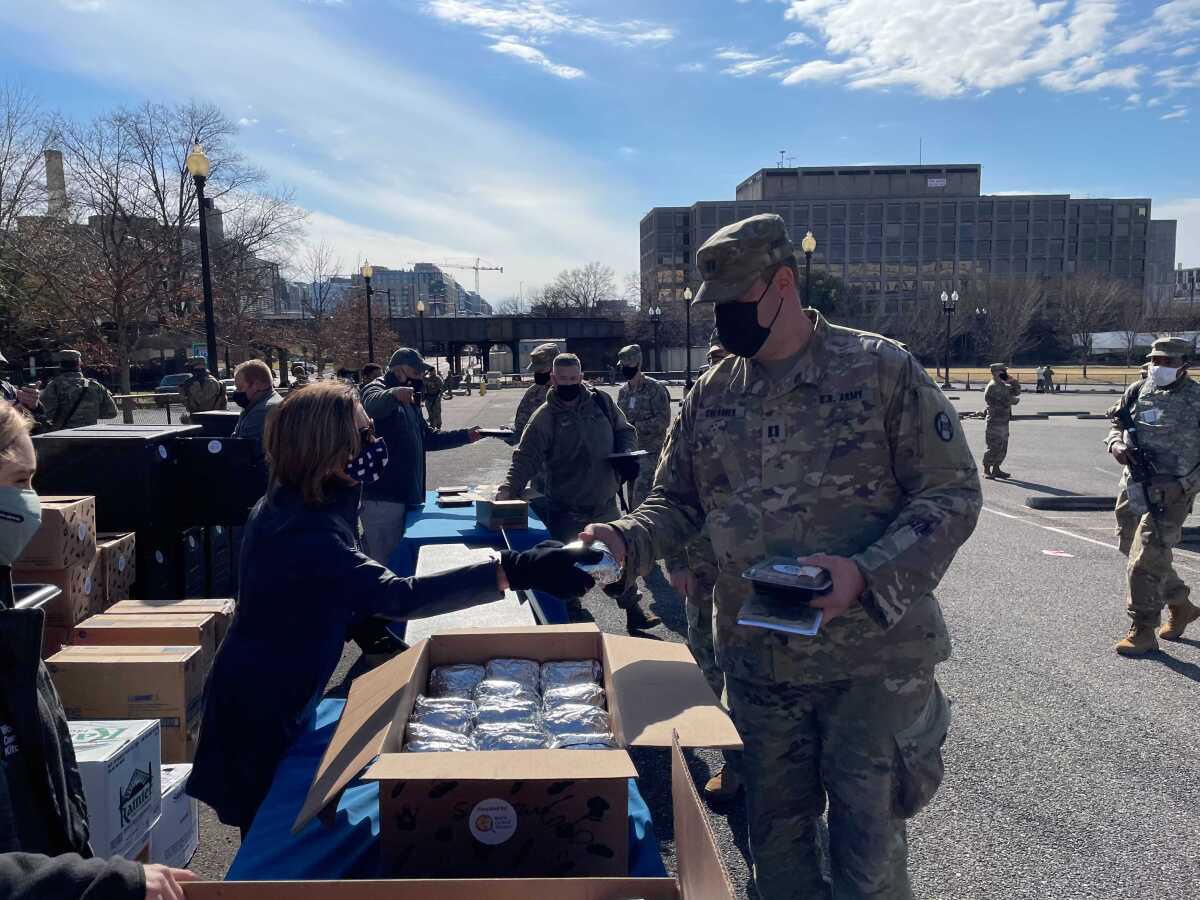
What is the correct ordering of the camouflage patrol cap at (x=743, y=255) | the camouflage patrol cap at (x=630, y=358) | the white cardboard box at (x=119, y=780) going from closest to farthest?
the camouflage patrol cap at (x=743, y=255) < the white cardboard box at (x=119, y=780) < the camouflage patrol cap at (x=630, y=358)

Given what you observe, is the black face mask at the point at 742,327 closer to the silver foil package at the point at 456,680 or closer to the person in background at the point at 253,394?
the silver foil package at the point at 456,680

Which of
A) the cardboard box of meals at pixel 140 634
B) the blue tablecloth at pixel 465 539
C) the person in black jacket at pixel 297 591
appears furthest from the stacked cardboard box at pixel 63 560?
the person in black jacket at pixel 297 591

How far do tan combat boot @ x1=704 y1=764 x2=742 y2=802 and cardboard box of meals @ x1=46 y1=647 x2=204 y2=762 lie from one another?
2610mm

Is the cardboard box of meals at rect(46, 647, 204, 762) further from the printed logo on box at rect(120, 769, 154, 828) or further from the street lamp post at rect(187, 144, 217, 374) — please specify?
the street lamp post at rect(187, 144, 217, 374)

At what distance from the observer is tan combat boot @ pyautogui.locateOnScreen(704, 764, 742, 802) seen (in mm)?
3943

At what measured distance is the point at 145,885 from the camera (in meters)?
1.38

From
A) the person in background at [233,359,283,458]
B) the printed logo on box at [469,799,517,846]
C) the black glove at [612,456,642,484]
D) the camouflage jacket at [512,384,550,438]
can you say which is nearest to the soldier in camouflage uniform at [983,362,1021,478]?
the camouflage jacket at [512,384,550,438]

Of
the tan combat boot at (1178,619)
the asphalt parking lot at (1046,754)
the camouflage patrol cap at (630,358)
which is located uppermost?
the camouflage patrol cap at (630,358)

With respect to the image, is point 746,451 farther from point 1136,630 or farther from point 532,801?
point 1136,630

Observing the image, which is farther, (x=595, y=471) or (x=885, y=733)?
(x=595, y=471)

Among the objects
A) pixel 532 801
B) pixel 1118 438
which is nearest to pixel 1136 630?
pixel 1118 438

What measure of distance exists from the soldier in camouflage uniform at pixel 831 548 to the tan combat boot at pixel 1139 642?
4288 mm

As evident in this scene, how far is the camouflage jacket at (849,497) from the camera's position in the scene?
217cm

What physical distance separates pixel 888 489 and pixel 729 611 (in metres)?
0.62
